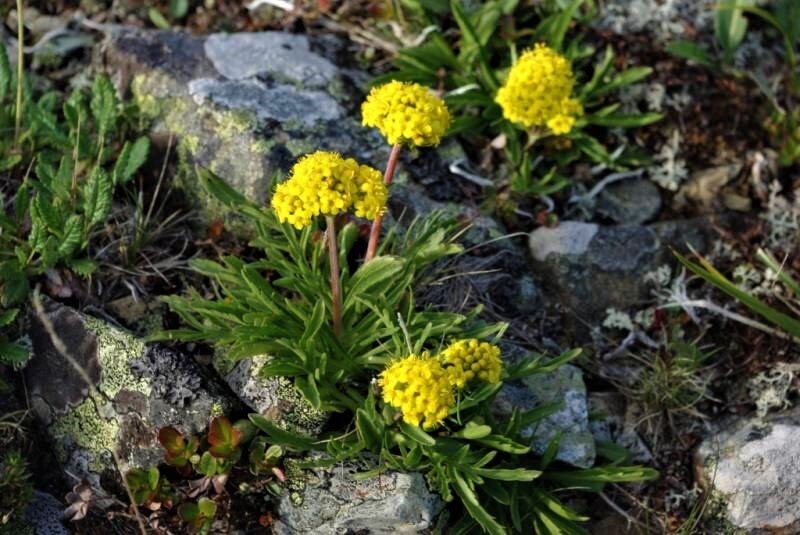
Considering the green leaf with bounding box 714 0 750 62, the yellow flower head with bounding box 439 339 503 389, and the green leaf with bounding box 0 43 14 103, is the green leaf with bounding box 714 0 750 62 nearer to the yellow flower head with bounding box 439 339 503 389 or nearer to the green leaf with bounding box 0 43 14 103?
the yellow flower head with bounding box 439 339 503 389

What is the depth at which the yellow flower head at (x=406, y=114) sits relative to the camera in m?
3.51

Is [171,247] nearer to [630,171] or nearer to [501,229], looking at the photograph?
[501,229]

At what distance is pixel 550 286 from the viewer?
460 centimetres

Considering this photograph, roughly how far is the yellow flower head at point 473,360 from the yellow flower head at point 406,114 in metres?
0.75

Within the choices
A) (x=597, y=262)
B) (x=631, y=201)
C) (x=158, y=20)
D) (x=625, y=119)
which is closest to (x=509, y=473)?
(x=597, y=262)

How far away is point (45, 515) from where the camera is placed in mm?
3734

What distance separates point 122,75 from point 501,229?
78.2 inches

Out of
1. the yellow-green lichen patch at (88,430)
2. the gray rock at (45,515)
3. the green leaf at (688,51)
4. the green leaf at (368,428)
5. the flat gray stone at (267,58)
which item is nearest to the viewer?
the green leaf at (368,428)

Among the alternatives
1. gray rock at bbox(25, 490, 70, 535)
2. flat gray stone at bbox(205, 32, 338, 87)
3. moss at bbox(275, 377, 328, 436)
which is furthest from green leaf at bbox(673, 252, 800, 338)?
gray rock at bbox(25, 490, 70, 535)

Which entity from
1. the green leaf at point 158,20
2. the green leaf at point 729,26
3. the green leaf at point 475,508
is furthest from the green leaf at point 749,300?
the green leaf at point 158,20

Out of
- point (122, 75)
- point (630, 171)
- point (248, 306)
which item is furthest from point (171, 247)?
point (630, 171)

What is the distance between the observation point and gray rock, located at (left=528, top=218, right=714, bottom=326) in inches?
181

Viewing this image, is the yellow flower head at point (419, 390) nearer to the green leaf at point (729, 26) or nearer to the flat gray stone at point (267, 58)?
the flat gray stone at point (267, 58)

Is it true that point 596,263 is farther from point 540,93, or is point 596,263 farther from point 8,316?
point 8,316
